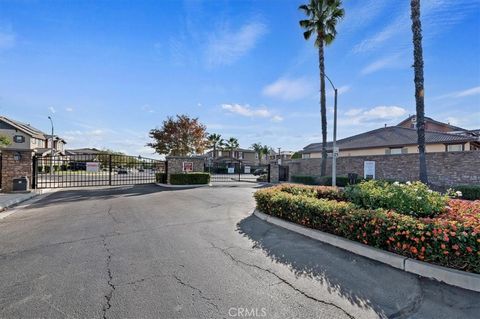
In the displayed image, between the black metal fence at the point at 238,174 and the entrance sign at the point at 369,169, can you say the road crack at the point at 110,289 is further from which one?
the black metal fence at the point at 238,174

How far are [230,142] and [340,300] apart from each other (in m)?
68.7

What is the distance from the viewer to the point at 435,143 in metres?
24.0

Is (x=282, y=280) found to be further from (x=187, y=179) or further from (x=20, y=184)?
(x=187, y=179)

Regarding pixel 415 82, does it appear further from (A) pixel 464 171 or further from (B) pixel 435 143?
(B) pixel 435 143

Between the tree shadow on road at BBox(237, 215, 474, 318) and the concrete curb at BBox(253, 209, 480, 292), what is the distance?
107 millimetres

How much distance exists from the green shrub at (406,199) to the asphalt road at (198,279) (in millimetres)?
2036

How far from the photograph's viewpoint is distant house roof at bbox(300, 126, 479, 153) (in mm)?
23759

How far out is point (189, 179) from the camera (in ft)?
61.8

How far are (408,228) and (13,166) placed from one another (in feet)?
57.5

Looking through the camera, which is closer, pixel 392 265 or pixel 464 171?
pixel 392 265

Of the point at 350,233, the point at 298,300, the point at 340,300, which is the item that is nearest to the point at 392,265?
the point at 350,233

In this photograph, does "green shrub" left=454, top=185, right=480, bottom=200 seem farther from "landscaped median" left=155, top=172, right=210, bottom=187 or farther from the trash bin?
the trash bin

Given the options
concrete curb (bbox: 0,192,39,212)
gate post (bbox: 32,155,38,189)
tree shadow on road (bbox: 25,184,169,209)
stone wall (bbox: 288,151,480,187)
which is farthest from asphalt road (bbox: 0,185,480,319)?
stone wall (bbox: 288,151,480,187)

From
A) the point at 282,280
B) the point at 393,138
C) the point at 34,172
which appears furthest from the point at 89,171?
the point at 393,138
